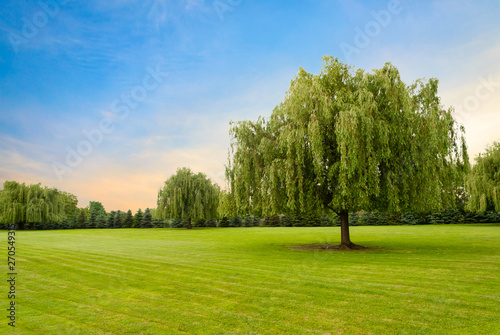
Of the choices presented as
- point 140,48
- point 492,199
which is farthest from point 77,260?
point 492,199

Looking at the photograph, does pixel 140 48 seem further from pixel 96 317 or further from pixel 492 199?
pixel 492 199

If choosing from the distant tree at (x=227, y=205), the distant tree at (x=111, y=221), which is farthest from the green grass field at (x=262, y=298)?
the distant tree at (x=111, y=221)

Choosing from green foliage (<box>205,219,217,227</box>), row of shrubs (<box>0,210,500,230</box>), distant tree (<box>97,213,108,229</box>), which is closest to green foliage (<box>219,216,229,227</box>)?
row of shrubs (<box>0,210,500,230</box>)

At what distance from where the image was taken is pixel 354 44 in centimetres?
1238

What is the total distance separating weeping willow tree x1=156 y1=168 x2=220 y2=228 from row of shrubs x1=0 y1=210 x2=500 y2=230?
12.7 m

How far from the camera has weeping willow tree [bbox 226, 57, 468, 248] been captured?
12.5 meters

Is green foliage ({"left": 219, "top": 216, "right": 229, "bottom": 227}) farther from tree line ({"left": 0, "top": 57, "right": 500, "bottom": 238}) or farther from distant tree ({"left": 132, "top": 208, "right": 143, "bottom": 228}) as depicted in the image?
tree line ({"left": 0, "top": 57, "right": 500, "bottom": 238})

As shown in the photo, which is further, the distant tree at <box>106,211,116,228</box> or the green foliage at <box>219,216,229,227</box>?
the distant tree at <box>106,211,116,228</box>

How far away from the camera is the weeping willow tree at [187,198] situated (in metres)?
43.2

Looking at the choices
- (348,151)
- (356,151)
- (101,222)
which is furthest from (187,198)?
(356,151)

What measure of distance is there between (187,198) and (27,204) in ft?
80.3

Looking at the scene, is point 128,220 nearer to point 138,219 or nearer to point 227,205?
point 138,219

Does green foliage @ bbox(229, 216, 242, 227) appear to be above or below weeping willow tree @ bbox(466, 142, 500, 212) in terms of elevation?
below

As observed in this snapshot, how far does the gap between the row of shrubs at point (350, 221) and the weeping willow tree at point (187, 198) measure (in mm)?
12669
